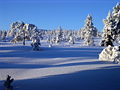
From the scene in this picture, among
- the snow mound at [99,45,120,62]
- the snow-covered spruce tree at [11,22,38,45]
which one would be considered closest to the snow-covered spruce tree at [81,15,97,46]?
the snow-covered spruce tree at [11,22,38,45]

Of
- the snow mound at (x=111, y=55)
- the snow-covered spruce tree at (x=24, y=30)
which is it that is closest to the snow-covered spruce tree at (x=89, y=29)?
the snow-covered spruce tree at (x=24, y=30)

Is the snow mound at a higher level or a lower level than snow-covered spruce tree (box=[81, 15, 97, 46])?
lower

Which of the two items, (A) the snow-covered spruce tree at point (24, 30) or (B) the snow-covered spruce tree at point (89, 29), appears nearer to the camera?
(A) the snow-covered spruce tree at point (24, 30)

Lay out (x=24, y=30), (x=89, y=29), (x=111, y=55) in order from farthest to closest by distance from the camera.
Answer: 1. (x=89, y=29)
2. (x=24, y=30)
3. (x=111, y=55)

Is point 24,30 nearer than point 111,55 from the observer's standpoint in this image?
No

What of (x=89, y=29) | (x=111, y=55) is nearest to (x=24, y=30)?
(x=89, y=29)

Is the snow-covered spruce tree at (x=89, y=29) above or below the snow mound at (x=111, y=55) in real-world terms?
above

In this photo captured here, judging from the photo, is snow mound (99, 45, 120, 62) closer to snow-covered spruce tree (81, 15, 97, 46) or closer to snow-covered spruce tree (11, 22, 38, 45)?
snow-covered spruce tree (11, 22, 38, 45)

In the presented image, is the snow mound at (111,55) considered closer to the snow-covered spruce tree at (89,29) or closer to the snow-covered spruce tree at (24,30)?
the snow-covered spruce tree at (24,30)

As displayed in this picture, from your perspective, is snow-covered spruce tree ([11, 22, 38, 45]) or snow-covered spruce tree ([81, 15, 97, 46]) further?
snow-covered spruce tree ([81, 15, 97, 46])

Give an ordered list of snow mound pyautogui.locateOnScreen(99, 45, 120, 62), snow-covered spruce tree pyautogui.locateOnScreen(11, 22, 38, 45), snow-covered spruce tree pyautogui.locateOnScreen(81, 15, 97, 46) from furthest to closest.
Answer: snow-covered spruce tree pyautogui.locateOnScreen(81, 15, 97, 46) < snow-covered spruce tree pyautogui.locateOnScreen(11, 22, 38, 45) < snow mound pyautogui.locateOnScreen(99, 45, 120, 62)

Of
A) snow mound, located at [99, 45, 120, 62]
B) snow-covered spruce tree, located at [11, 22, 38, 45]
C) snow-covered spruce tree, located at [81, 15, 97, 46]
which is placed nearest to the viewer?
snow mound, located at [99, 45, 120, 62]

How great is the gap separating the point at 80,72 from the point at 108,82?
17.9 feet

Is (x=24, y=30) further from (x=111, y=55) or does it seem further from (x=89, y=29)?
(x=111, y=55)
